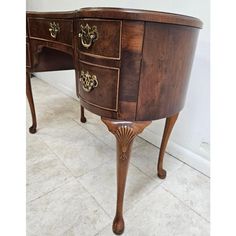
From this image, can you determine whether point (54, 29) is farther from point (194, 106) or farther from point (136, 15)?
point (194, 106)

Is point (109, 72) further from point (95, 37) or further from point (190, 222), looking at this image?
point (190, 222)

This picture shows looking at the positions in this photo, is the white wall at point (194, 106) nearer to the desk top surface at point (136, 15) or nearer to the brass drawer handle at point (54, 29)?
the desk top surface at point (136, 15)

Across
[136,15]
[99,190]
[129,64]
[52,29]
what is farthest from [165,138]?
[52,29]

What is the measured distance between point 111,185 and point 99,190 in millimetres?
71

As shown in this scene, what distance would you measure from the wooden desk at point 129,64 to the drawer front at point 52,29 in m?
0.04

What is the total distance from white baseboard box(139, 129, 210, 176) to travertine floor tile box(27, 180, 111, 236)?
2.04 ft

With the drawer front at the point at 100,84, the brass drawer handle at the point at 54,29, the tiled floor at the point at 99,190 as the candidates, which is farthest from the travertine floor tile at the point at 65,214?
the brass drawer handle at the point at 54,29

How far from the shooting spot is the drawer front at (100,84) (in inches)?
24.4

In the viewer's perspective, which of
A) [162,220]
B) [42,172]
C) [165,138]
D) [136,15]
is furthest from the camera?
[42,172]

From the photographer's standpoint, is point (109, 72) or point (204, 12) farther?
point (204, 12)

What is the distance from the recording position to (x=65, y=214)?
0.89 metres
